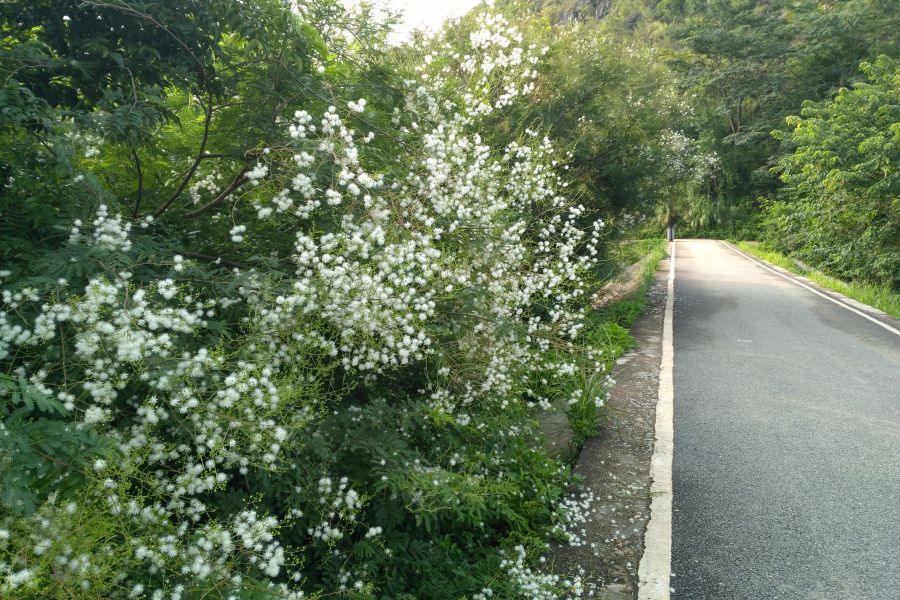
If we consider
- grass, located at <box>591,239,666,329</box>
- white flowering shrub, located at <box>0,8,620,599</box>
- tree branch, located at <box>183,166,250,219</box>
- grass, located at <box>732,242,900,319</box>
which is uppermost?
tree branch, located at <box>183,166,250,219</box>

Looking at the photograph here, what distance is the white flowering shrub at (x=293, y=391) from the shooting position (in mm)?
2355

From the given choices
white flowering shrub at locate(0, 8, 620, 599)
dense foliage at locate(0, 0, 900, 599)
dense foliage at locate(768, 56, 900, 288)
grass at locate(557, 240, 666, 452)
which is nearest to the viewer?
white flowering shrub at locate(0, 8, 620, 599)

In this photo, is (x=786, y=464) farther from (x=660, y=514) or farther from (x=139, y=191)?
(x=139, y=191)

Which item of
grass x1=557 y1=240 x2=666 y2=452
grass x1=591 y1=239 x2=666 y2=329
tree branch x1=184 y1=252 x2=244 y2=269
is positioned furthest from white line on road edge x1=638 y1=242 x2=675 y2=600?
grass x1=591 y1=239 x2=666 y2=329

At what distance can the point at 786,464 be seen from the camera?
18.5 ft

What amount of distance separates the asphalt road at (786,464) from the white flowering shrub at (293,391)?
1254 millimetres

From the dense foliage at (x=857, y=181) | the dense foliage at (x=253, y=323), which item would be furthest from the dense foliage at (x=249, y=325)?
the dense foliage at (x=857, y=181)

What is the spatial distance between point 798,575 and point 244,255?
173 inches

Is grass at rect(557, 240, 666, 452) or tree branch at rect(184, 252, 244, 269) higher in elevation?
tree branch at rect(184, 252, 244, 269)

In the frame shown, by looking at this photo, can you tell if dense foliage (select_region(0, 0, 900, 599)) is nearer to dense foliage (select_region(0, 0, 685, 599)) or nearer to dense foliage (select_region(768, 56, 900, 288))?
dense foliage (select_region(0, 0, 685, 599))

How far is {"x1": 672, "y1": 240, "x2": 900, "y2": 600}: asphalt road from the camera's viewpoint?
399 centimetres

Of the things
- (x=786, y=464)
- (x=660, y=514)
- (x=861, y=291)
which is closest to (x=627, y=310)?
(x=786, y=464)

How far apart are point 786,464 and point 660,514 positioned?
1.76m

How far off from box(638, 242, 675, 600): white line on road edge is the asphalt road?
0.23 feet
